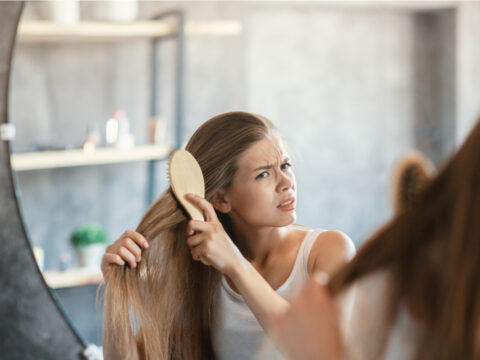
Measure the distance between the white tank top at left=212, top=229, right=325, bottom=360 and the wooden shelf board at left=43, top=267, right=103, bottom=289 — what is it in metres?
0.94

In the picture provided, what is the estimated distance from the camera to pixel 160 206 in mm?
835

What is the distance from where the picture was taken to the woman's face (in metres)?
0.88

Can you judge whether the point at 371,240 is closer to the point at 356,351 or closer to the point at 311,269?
the point at 356,351

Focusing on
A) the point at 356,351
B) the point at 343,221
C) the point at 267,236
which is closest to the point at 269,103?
the point at 343,221

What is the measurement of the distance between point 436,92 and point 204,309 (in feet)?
7.05

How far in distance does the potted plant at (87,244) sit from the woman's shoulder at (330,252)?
3.44 ft

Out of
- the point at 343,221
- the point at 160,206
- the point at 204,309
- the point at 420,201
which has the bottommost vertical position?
the point at 343,221

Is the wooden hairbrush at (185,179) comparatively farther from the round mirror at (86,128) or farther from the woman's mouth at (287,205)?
the round mirror at (86,128)

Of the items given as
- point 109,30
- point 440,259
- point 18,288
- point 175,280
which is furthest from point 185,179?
point 109,30

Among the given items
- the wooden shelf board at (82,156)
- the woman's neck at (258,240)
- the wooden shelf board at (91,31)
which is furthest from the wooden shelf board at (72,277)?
the woman's neck at (258,240)

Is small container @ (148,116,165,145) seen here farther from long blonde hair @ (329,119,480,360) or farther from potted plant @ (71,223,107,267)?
long blonde hair @ (329,119,480,360)

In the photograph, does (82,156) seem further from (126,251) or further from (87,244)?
(126,251)

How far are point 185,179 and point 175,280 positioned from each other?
0.62ft

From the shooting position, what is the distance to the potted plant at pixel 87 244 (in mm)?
1787
